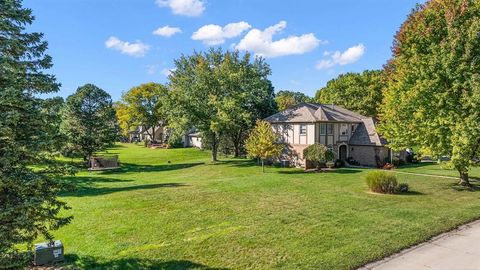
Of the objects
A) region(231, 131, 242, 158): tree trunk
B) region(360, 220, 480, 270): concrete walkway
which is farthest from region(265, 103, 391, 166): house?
region(360, 220, 480, 270): concrete walkway

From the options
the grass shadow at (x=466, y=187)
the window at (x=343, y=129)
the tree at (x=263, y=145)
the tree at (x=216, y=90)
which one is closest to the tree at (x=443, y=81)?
the grass shadow at (x=466, y=187)

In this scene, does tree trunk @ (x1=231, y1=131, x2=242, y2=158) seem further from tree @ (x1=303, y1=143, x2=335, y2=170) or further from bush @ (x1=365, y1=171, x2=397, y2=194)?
bush @ (x1=365, y1=171, x2=397, y2=194)

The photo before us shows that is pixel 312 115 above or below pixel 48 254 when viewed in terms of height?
above

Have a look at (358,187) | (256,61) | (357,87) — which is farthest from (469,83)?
(357,87)

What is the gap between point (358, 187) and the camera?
23.8 meters

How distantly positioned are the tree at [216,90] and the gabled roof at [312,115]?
412 centimetres

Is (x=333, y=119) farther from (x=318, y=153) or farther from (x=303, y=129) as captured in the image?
(x=318, y=153)

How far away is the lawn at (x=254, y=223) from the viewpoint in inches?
448

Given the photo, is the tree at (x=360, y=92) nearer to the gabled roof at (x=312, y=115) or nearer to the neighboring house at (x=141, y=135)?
the gabled roof at (x=312, y=115)

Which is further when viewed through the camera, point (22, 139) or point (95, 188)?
point (95, 188)

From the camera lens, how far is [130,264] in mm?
10891

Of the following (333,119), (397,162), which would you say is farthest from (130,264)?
(397,162)

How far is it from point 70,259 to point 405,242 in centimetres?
1170

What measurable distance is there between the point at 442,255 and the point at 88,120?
38703 millimetres
